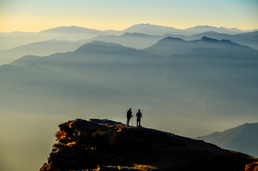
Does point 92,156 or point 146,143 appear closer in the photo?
point 92,156

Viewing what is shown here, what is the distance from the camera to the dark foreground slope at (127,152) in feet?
80.5

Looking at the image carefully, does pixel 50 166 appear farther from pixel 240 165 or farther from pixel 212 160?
pixel 240 165

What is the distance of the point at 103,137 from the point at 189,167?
27.1ft

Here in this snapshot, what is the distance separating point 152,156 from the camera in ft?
86.8

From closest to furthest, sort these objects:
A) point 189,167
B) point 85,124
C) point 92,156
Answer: point 189,167, point 92,156, point 85,124

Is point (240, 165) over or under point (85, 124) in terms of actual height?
under

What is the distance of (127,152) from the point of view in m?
27.5

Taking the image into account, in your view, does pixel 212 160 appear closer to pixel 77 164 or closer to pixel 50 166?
pixel 77 164

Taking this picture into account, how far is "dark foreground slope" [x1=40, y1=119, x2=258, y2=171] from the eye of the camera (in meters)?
24.5

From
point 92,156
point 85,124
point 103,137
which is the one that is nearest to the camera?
point 92,156

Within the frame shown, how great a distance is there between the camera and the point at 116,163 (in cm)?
2516

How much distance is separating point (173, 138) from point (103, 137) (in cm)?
725

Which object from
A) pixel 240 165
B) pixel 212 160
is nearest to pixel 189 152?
pixel 212 160

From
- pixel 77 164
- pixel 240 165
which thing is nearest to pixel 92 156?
pixel 77 164
